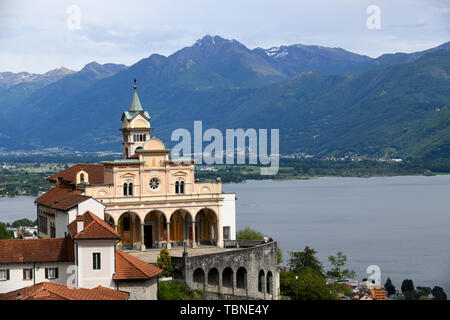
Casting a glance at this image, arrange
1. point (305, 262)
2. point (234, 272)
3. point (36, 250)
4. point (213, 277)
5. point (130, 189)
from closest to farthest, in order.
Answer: point (36, 250), point (213, 277), point (234, 272), point (130, 189), point (305, 262)

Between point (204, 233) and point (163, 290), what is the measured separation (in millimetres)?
15480

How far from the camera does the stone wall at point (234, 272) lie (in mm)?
39406

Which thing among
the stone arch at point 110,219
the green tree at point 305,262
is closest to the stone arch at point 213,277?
the stone arch at point 110,219

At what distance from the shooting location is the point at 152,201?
154 feet

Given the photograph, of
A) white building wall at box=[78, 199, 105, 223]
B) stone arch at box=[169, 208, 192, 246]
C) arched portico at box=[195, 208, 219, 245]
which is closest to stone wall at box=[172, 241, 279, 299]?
white building wall at box=[78, 199, 105, 223]

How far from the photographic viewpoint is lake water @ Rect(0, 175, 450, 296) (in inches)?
3115

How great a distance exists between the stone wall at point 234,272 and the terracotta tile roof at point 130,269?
267 inches

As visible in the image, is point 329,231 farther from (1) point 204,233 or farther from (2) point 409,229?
(1) point 204,233

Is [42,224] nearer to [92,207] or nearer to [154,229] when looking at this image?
[154,229]

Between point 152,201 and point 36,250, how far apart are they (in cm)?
1376

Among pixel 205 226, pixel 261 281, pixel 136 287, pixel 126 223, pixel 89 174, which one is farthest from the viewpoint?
pixel 89 174

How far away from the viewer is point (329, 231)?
102750mm

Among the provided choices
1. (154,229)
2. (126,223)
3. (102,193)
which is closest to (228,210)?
(154,229)
